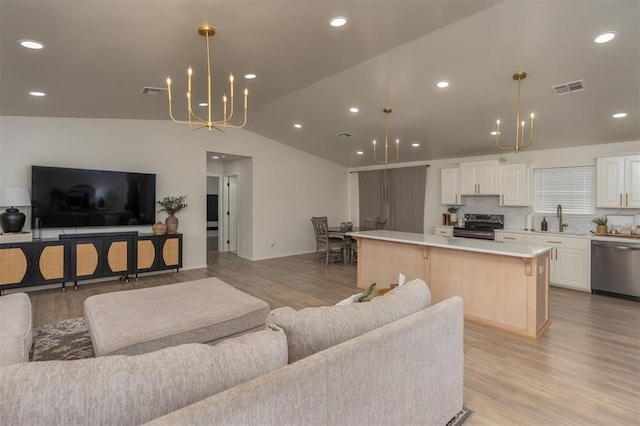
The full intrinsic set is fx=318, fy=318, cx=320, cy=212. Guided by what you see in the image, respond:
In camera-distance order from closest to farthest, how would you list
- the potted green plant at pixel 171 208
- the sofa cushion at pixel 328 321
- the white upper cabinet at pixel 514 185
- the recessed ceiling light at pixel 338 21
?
the sofa cushion at pixel 328 321 → the recessed ceiling light at pixel 338 21 → the white upper cabinet at pixel 514 185 → the potted green plant at pixel 171 208

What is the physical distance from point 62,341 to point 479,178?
6.91 m

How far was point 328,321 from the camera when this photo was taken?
4.92 feet

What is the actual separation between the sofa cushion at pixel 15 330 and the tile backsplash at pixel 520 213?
23.3 feet

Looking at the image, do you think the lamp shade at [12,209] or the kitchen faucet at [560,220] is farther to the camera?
the kitchen faucet at [560,220]

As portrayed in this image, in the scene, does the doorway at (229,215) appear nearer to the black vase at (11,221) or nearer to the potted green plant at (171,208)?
the potted green plant at (171,208)

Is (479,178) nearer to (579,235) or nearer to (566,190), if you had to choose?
(566,190)

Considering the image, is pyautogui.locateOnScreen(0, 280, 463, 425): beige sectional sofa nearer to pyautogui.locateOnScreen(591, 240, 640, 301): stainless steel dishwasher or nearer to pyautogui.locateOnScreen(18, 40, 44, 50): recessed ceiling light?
pyautogui.locateOnScreen(18, 40, 44, 50): recessed ceiling light

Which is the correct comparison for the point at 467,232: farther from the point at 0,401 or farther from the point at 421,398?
the point at 0,401

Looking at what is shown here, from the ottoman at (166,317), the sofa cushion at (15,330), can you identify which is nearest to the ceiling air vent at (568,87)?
the ottoman at (166,317)

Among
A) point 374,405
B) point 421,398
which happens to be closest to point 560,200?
point 421,398

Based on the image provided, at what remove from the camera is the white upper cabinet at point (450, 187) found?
6.90 m

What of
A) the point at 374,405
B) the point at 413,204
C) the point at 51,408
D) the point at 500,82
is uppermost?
the point at 500,82

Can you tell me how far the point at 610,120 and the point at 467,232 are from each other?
280 centimetres

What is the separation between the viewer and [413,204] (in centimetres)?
802
